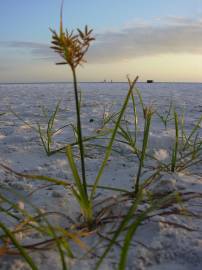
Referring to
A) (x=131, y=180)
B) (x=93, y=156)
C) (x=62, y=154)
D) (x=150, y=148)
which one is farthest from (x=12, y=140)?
(x=131, y=180)

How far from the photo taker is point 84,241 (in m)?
0.76

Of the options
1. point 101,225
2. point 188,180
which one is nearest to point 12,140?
point 188,180

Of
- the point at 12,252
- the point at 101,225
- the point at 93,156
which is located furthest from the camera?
the point at 93,156

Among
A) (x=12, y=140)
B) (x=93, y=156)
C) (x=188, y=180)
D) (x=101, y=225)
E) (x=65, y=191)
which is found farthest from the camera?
(x=12, y=140)

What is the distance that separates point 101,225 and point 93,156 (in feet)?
2.33

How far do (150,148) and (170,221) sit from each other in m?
0.84

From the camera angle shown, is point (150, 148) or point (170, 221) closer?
point (170, 221)

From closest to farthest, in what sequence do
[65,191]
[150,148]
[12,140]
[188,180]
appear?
1. [65,191]
2. [188,180]
3. [150,148]
4. [12,140]

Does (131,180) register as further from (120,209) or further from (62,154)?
(62,154)

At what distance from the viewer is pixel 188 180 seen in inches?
45.6

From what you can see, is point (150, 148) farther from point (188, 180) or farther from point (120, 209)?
point (120, 209)

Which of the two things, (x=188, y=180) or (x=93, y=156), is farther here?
(x=93, y=156)

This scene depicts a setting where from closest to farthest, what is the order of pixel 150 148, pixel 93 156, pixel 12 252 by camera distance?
pixel 12 252
pixel 93 156
pixel 150 148

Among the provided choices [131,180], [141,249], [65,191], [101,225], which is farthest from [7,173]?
[141,249]
